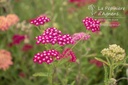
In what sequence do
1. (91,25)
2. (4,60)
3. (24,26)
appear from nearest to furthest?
1. (91,25)
2. (4,60)
3. (24,26)

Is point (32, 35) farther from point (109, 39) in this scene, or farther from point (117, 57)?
point (117, 57)

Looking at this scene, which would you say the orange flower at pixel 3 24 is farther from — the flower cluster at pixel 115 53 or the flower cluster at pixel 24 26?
the flower cluster at pixel 115 53

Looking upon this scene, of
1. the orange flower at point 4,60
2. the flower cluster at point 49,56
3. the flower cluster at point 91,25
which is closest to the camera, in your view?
the flower cluster at point 49,56

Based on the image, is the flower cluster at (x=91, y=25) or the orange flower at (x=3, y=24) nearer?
the flower cluster at (x=91, y=25)

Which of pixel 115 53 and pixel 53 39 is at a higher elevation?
pixel 53 39

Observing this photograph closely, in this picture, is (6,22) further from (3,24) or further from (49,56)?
(49,56)

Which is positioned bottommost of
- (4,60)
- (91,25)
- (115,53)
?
(4,60)

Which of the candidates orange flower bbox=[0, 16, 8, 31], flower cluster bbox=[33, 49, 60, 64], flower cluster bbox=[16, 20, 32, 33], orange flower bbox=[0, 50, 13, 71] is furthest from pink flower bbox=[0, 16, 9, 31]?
flower cluster bbox=[33, 49, 60, 64]

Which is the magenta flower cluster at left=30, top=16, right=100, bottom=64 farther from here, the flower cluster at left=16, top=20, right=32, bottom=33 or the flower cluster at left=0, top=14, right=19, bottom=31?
the flower cluster at left=16, top=20, right=32, bottom=33

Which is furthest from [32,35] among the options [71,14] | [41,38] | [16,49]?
[41,38]

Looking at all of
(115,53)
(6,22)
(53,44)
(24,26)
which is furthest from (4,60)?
(115,53)

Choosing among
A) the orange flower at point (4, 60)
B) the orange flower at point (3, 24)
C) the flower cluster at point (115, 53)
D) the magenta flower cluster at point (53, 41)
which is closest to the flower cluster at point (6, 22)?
the orange flower at point (3, 24)
